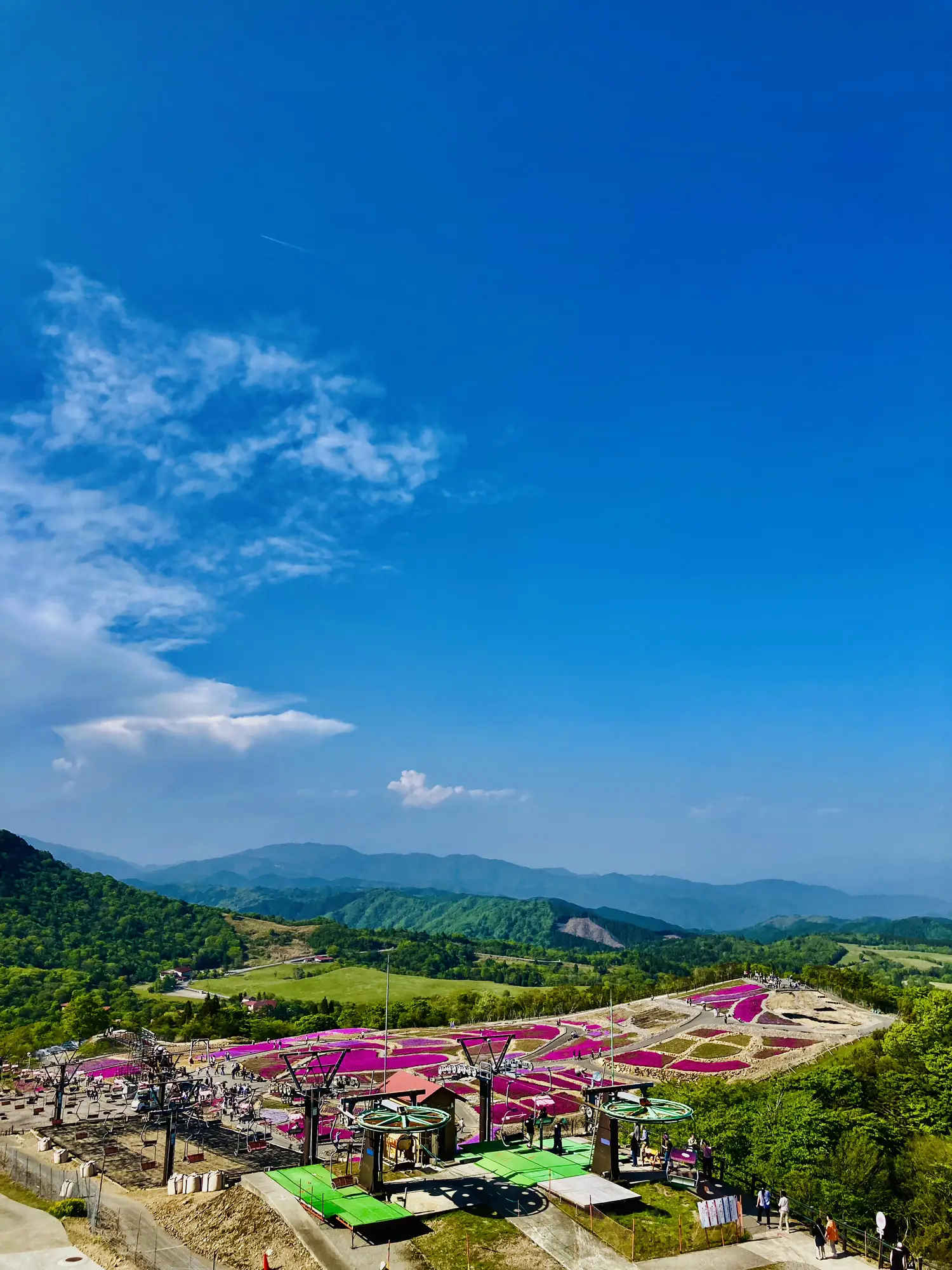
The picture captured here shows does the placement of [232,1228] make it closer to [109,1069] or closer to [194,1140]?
[194,1140]

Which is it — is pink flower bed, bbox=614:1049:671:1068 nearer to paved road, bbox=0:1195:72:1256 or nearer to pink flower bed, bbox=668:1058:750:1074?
pink flower bed, bbox=668:1058:750:1074

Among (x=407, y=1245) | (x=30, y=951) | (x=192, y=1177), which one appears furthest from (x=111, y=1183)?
(x=30, y=951)

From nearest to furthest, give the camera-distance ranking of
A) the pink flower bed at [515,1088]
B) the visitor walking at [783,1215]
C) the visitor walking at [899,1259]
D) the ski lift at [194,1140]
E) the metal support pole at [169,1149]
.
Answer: the visitor walking at [899,1259], the visitor walking at [783,1215], the metal support pole at [169,1149], the ski lift at [194,1140], the pink flower bed at [515,1088]

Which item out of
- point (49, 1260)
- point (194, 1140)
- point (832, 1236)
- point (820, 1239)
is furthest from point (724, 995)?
point (49, 1260)

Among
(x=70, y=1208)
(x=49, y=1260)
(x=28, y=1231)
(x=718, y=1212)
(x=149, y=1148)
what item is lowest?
(x=149, y=1148)

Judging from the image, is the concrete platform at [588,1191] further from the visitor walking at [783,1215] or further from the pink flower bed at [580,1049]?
the pink flower bed at [580,1049]

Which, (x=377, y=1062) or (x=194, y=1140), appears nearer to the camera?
(x=194, y=1140)

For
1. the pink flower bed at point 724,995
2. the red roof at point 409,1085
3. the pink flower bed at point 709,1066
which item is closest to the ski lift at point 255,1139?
the red roof at point 409,1085

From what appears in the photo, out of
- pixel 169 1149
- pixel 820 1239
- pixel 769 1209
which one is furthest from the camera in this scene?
pixel 169 1149
